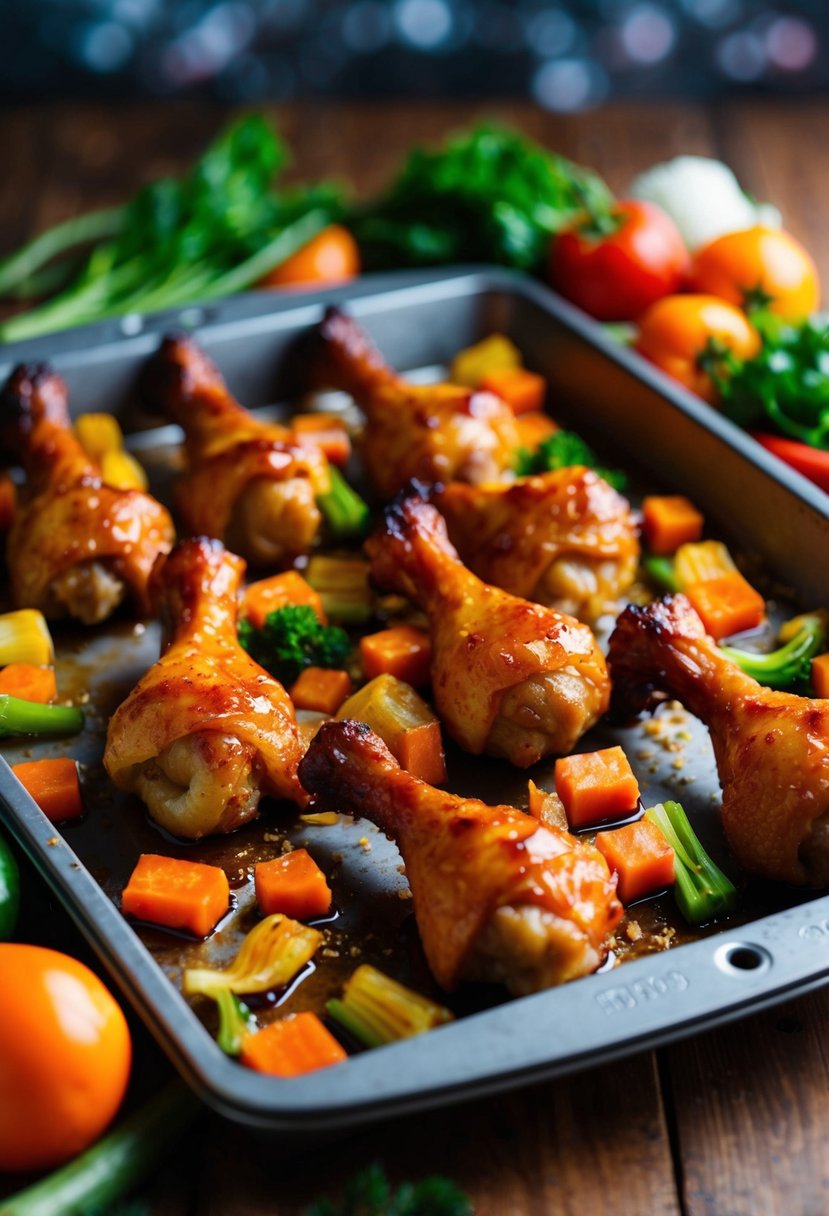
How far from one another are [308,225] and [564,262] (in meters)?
1.07

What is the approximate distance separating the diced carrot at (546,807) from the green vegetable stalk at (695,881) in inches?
8.9

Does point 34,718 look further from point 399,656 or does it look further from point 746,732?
point 746,732

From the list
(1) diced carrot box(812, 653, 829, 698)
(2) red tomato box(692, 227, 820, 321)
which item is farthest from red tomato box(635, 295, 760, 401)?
(1) diced carrot box(812, 653, 829, 698)

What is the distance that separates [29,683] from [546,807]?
4.58ft

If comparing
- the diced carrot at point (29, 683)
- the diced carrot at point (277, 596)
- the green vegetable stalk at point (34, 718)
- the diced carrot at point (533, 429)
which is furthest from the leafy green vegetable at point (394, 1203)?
the diced carrot at point (533, 429)

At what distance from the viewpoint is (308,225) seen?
6027 millimetres

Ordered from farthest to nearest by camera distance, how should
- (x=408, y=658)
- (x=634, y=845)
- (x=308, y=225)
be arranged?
(x=308, y=225)
(x=408, y=658)
(x=634, y=845)

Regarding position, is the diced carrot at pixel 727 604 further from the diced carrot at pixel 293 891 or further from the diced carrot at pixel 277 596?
the diced carrot at pixel 293 891

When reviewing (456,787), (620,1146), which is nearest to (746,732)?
(456,787)

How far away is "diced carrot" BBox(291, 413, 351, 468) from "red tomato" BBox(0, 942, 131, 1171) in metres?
2.33

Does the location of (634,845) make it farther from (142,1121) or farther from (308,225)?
(308,225)

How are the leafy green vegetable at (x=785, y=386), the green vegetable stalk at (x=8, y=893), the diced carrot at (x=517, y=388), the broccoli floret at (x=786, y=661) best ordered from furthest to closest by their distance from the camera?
the diced carrot at (x=517, y=388)
the leafy green vegetable at (x=785, y=386)
the broccoli floret at (x=786, y=661)
the green vegetable stalk at (x=8, y=893)

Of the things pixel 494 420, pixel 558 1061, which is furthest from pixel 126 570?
pixel 558 1061

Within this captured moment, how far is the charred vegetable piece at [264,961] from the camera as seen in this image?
2990 mm
